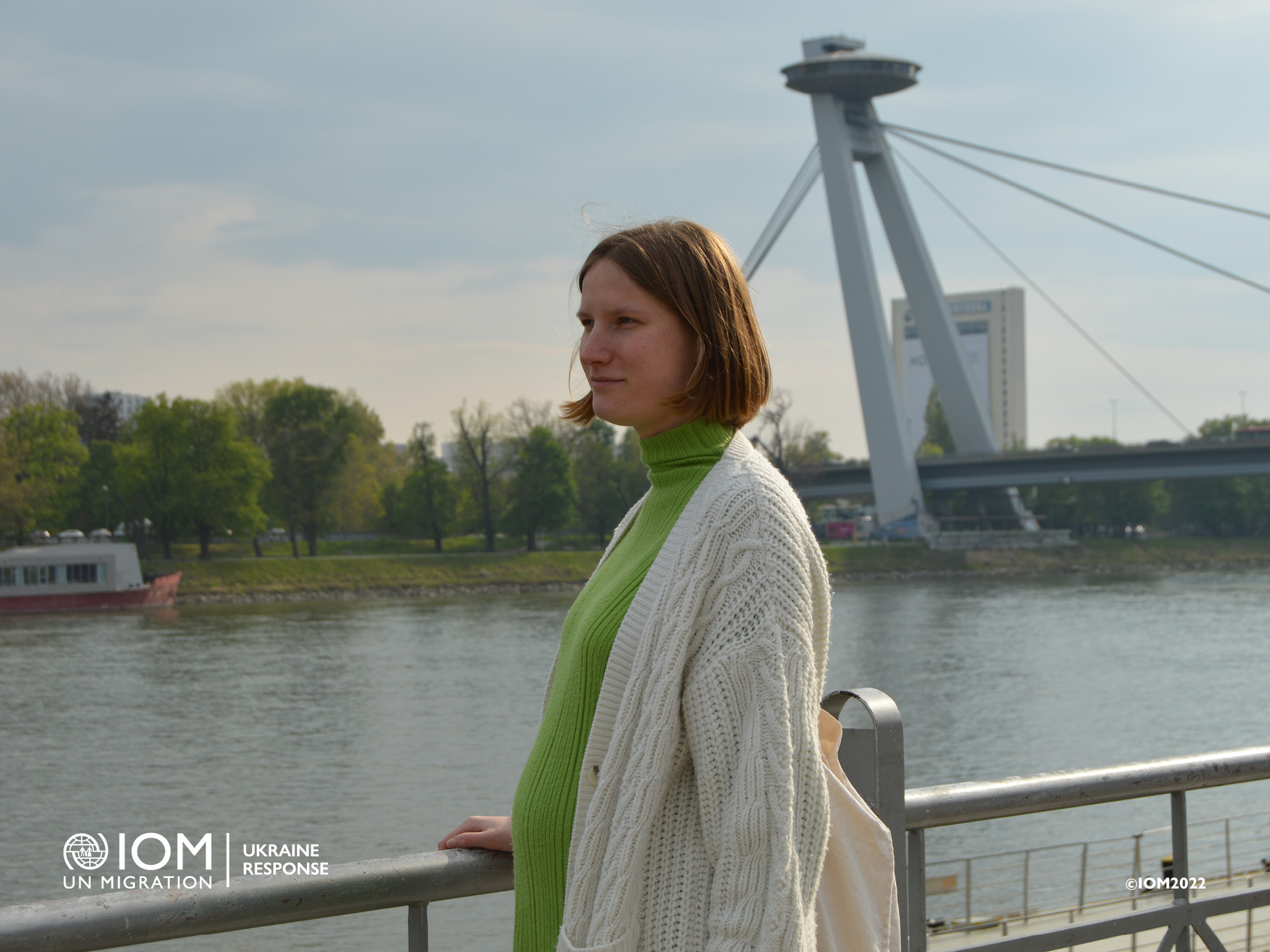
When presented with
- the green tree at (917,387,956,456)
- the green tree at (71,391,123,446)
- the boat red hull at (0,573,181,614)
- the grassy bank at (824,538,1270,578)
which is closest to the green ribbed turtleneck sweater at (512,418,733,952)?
the boat red hull at (0,573,181,614)

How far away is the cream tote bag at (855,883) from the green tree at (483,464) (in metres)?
34.2

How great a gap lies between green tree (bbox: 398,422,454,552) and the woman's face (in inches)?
1372

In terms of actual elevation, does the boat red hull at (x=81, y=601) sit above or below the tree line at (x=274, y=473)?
below

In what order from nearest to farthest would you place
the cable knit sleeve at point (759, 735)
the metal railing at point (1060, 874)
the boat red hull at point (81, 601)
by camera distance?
1. the cable knit sleeve at point (759, 735)
2. the metal railing at point (1060, 874)
3. the boat red hull at point (81, 601)

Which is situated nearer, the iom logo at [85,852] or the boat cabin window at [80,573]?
the iom logo at [85,852]

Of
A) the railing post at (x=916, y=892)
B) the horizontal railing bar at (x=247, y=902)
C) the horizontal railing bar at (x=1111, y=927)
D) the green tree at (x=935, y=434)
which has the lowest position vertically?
the horizontal railing bar at (x=1111, y=927)

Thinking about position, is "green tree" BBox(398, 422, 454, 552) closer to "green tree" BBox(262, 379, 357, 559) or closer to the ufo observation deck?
"green tree" BBox(262, 379, 357, 559)

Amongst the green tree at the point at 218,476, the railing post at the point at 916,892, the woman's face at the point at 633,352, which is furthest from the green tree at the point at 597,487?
the woman's face at the point at 633,352

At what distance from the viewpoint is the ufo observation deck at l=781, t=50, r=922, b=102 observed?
34562 mm

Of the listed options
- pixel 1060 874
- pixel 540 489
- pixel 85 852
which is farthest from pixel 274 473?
pixel 1060 874

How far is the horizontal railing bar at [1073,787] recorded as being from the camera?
127 cm

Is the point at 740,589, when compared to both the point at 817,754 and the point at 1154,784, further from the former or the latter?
the point at 1154,784

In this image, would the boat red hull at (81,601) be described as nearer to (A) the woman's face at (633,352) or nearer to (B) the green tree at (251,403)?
(B) the green tree at (251,403)

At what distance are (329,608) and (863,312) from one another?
15193 millimetres
